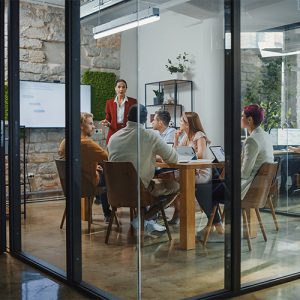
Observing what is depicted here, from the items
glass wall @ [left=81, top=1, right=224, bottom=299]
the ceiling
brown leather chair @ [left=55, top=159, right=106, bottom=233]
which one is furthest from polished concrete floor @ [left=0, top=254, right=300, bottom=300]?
the ceiling

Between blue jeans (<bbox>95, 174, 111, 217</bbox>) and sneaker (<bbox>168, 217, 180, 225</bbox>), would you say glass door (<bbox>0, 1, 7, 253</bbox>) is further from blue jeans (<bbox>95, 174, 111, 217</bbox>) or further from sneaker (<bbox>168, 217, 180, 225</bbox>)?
sneaker (<bbox>168, 217, 180, 225</bbox>)

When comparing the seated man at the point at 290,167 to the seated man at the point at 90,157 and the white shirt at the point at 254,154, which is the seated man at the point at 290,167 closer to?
the white shirt at the point at 254,154

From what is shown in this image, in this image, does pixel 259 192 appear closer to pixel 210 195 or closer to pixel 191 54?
pixel 210 195

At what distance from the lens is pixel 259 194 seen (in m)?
3.39

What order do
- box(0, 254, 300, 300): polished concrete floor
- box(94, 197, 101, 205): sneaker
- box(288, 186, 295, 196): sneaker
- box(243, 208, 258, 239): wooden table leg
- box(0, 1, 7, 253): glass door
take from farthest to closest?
box(0, 1, 7, 253): glass door → box(288, 186, 295, 196): sneaker → box(94, 197, 101, 205): sneaker → box(243, 208, 258, 239): wooden table leg → box(0, 254, 300, 300): polished concrete floor

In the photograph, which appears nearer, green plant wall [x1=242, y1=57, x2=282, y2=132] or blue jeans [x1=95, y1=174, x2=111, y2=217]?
green plant wall [x1=242, y1=57, x2=282, y2=132]

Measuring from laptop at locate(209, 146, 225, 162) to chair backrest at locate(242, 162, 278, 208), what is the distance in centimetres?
33

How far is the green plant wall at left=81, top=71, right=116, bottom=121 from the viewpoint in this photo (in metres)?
3.37

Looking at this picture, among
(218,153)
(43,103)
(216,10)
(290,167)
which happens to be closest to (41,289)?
(218,153)

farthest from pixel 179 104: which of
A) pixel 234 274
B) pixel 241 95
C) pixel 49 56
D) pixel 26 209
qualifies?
pixel 26 209

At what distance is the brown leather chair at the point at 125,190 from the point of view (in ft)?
10.7

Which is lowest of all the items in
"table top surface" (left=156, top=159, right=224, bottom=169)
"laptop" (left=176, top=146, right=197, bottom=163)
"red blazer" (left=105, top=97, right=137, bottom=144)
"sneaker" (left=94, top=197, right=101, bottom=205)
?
"sneaker" (left=94, top=197, right=101, bottom=205)

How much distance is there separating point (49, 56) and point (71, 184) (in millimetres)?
1394

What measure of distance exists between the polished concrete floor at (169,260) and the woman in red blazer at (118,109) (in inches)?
24.1
